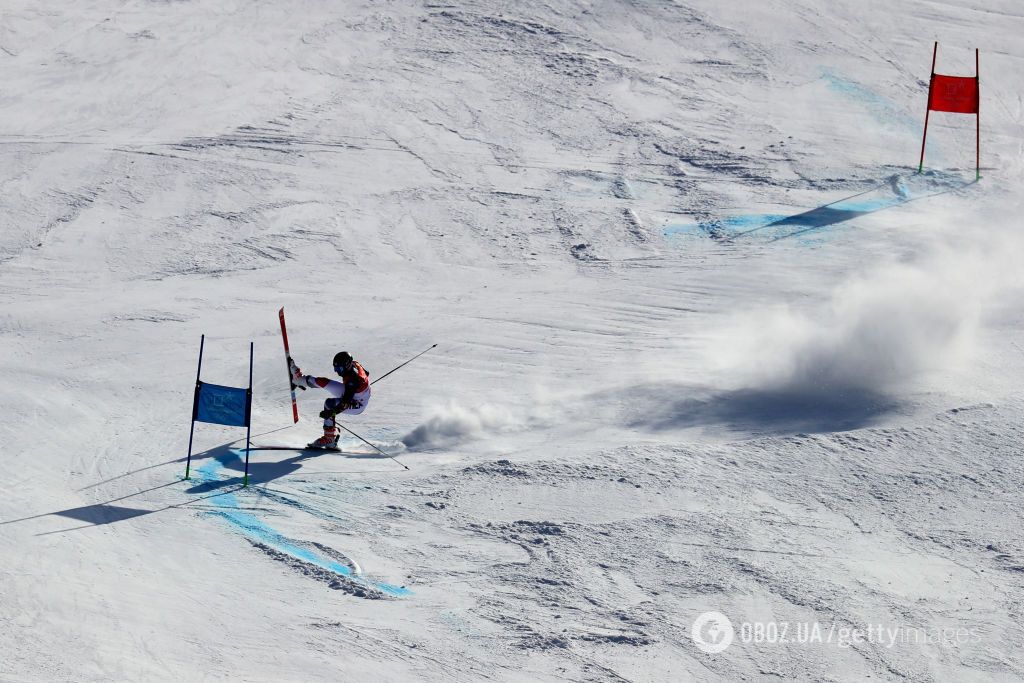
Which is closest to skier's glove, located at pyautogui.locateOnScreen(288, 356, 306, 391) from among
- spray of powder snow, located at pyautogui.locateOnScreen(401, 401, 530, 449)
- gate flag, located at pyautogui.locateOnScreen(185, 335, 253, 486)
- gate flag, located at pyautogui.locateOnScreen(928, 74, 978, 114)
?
gate flag, located at pyautogui.locateOnScreen(185, 335, 253, 486)

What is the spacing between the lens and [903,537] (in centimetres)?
1182

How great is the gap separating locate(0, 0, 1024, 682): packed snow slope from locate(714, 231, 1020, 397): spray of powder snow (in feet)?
0.19

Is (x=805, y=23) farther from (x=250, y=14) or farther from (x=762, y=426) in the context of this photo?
(x=762, y=426)

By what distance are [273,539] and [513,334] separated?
5.36 m

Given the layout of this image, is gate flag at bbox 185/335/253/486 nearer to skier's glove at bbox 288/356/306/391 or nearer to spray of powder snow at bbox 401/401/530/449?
skier's glove at bbox 288/356/306/391

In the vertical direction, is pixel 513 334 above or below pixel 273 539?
above

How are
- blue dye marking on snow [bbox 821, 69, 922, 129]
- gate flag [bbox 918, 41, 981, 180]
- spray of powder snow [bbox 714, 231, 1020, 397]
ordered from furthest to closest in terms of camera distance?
blue dye marking on snow [bbox 821, 69, 922, 129] → gate flag [bbox 918, 41, 981, 180] → spray of powder snow [bbox 714, 231, 1020, 397]

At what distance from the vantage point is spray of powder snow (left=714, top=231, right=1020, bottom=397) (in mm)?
14625

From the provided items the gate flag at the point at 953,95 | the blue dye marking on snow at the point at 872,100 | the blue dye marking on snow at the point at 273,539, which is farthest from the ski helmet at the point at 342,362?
the blue dye marking on snow at the point at 872,100

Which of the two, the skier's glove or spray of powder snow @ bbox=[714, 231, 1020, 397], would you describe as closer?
the skier's glove

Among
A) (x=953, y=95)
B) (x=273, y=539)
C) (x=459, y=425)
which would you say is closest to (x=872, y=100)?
(x=953, y=95)

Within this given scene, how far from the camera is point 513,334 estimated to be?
1598cm

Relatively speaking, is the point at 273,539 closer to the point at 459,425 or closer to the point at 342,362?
the point at 342,362

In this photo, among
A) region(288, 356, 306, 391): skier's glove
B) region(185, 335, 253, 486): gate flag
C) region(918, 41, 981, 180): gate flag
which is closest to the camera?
region(185, 335, 253, 486): gate flag
